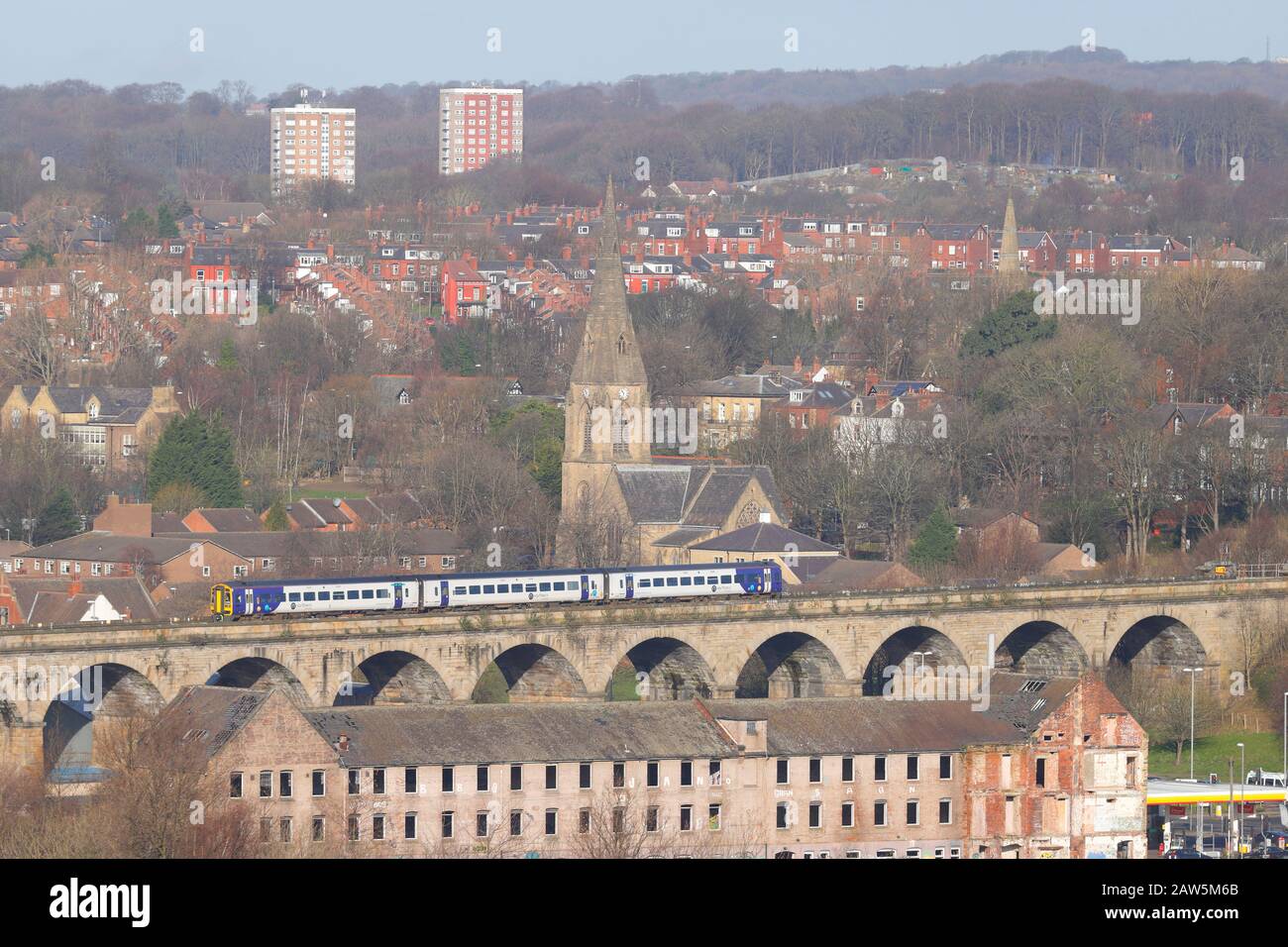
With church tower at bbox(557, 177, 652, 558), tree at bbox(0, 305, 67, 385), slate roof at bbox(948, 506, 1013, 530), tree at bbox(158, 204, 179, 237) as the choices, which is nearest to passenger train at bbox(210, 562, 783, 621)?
church tower at bbox(557, 177, 652, 558)

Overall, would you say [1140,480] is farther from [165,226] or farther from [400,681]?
[165,226]

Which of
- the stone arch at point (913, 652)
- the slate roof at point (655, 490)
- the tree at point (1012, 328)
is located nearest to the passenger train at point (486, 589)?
the stone arch at point (913, 652)

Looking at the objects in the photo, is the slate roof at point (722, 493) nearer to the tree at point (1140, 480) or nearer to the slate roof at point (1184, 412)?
the tree at point (1140, 480)

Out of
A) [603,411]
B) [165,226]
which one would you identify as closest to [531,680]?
[603,411]

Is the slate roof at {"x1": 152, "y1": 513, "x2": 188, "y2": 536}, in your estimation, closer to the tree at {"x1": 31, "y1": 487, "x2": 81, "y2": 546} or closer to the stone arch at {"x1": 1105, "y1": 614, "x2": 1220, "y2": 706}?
the tree at {"x1": 31, "y1": 487, "x2": 81, "y2": 546}

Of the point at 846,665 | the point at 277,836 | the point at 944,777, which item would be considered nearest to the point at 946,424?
the point at 846,665
